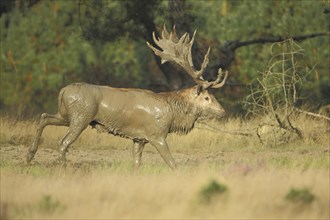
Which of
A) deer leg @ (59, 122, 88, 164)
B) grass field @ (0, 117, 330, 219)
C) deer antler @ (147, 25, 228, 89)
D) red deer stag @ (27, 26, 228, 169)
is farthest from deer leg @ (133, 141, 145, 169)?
deer antler @ (147, 25, 228, 89)

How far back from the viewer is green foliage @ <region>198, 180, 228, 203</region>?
8906 millimetres

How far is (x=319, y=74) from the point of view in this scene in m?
24.2

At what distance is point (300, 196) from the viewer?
29.6 feet

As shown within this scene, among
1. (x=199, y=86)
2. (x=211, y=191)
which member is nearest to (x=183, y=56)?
(x=199, y=86)

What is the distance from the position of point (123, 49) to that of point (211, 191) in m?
19.5

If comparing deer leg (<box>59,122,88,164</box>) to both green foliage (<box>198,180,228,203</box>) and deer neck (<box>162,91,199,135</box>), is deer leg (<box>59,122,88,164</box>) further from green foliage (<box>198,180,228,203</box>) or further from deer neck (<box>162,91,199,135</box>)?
green foliage (<box>198,180,228,203</box>)

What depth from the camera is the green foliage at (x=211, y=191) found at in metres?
8.91

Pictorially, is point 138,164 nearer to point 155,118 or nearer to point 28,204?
point 155,118

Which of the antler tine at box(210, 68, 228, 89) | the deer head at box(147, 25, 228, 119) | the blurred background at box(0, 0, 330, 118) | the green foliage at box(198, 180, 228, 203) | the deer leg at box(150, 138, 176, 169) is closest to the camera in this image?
the green foliage at box(198, 180, 228, 203)

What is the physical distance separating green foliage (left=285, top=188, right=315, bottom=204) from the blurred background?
1385cm

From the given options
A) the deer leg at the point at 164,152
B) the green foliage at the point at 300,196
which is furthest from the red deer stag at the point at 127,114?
the green foliage at the point at 300,196

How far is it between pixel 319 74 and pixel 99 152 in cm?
1021

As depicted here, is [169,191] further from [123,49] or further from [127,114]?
[123,49]

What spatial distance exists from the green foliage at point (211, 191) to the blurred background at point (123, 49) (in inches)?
540
